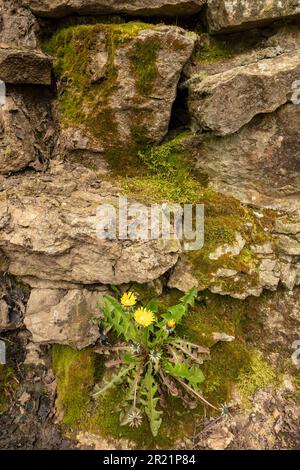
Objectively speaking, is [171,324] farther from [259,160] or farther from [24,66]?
→ [24,66]

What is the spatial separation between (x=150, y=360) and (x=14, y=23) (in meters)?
4.04

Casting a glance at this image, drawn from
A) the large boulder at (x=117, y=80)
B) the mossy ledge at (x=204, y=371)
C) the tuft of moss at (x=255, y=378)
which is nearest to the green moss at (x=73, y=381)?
the mossy ledge at (x=204, y=371)

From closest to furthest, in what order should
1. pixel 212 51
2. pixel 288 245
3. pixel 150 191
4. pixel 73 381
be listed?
pixel 73 381
pixel 288 245
pixel 150 191
pixel 212 51

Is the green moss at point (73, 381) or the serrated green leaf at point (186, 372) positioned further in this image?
the green moss at point (73, 381)

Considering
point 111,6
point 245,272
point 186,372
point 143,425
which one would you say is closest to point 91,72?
point 111,6

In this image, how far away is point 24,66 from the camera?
3.69 metres

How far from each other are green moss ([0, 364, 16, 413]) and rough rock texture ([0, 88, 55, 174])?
2.12 meters

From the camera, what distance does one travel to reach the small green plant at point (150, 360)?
308cm

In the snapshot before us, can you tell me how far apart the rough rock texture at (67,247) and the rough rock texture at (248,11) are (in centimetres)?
250

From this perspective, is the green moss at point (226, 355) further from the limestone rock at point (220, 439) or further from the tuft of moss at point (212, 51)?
the tuft of moss at point (212, 51)

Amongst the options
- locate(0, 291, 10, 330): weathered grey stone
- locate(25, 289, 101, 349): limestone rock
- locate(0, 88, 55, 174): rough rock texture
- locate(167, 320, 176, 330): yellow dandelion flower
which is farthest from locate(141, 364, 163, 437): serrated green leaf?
locate(0, 88, 55, 174): rough rock texture

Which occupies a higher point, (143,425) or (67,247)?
(67,247)
